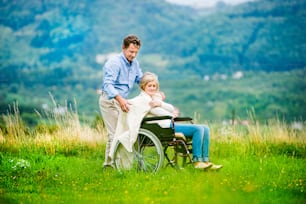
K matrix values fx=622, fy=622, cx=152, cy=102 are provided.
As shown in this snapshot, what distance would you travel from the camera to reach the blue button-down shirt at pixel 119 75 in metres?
6.33

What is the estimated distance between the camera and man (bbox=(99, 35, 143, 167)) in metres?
6.32

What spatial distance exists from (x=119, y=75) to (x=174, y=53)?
142ft

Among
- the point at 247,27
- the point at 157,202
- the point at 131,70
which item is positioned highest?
the point at 247,27

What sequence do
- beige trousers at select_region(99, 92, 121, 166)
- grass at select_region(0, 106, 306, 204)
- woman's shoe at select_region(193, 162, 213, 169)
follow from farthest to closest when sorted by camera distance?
beige trousers at select_region(99, 92, 121, 166) < woman's shoe at select_region(193, 162, 213, 169) < grass at select_region(0, 106, 306, 204)

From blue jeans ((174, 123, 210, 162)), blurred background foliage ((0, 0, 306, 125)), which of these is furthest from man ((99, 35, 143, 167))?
blurred background foliage ((0, 0, 306, 125))

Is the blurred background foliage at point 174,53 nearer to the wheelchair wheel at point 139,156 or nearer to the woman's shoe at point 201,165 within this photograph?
the wheelchair wheel at point 139,156

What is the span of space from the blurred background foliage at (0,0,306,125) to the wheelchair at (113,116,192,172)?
34.2 metres

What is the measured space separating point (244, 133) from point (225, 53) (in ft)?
131

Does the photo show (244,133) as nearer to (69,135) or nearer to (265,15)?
(69,135)

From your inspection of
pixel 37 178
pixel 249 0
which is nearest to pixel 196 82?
pixel 249 0

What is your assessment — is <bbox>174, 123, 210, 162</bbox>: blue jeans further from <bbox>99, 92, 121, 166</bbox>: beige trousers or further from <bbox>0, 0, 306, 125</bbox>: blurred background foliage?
<bbox>0, 0, 306, 125</bbox>: blurred background foliage

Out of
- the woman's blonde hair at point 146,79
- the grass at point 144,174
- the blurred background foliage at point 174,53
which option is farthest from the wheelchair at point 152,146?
the blurred background foliage at point 174,53

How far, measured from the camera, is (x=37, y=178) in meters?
6.05

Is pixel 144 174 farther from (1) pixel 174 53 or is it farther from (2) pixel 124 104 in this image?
(1) pixel 174 53
